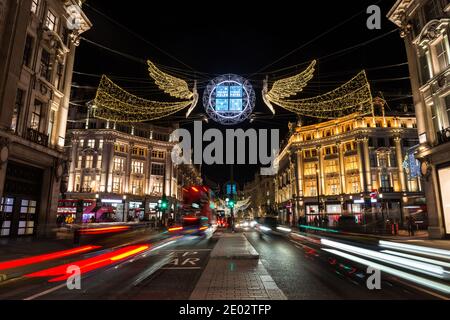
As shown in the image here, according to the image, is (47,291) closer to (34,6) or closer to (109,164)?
(34,6)

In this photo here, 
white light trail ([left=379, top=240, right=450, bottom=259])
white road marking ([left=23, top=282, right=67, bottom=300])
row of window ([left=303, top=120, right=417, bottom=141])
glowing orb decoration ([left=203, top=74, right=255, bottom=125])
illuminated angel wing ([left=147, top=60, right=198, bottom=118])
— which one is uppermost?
row of window ([left=303, top=120, right=417, bottom=141])

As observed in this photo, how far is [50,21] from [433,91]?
28875mm

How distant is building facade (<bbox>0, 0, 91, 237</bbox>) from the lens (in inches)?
675

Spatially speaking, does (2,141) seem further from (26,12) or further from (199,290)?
(199,290)

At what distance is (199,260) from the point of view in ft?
40.9

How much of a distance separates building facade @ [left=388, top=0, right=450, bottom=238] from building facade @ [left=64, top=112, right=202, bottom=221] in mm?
42878

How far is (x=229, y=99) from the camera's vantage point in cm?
1348

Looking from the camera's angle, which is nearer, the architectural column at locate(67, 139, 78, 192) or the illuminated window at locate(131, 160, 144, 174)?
the architectural column at locate(67, 139, 78, 192)

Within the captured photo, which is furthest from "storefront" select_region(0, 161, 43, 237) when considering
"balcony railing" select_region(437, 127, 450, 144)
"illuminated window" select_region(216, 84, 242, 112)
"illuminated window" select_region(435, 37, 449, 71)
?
"illuminated window" select_region(435, 37, 449, 71)

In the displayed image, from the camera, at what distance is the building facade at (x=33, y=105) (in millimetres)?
17156

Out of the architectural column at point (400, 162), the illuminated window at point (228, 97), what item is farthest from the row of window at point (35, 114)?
the architectural column at point (400, 162)

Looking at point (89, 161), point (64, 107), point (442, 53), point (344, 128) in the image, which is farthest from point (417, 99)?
point (89, 161)

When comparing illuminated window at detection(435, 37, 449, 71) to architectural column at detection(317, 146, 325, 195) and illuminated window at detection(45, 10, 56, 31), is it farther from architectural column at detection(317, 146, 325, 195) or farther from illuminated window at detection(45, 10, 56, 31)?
architectural column at detection(317, 146, 325, 195)

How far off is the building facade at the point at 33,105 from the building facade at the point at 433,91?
26.8m
